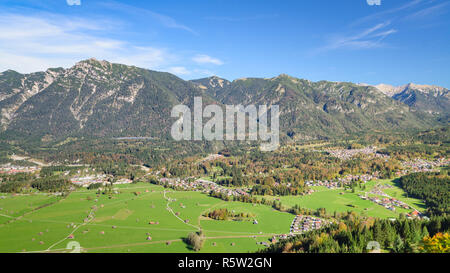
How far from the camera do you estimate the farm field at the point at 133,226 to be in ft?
181

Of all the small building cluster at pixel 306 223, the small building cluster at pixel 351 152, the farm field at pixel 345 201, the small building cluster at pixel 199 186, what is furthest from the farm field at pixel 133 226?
the small building cluster at pixel 351 152

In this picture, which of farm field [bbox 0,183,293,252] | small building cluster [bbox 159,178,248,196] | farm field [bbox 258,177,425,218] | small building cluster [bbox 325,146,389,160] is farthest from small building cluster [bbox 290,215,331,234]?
small building cluster [bbox 325,146,389,160]

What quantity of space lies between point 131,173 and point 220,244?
3072 inches

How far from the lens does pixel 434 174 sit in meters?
→ 99.6

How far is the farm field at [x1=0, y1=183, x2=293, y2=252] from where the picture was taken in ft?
181

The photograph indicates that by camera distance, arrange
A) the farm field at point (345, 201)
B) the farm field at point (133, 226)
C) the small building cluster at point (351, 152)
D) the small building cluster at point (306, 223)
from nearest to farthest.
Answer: the farm field at point (133, 226)
the small building cluster at point (306, 223)
the farm field at point (345, 201)
the small building cluster at point (351, 152)

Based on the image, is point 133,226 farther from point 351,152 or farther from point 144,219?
point 351,152

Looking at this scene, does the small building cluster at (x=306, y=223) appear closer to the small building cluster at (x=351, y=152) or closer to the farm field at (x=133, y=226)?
the farm field at (x=133, y=226)

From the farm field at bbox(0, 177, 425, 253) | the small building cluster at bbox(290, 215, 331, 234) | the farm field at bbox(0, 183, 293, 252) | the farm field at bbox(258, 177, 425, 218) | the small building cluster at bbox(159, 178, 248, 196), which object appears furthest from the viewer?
the small building cluster at bbox(159, 178, 248, 196)

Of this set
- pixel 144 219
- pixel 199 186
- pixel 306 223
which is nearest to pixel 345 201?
pixel 306 223

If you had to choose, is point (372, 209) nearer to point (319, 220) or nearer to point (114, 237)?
point (319, 220)

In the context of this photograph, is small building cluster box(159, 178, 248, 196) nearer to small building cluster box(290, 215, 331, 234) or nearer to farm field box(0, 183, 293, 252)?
farm field box(0, 183, 293, 252)

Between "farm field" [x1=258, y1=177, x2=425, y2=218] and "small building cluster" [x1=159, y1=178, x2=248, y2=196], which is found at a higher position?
"farm field" [x1=258, y1=177, x2=425, y2=218]
